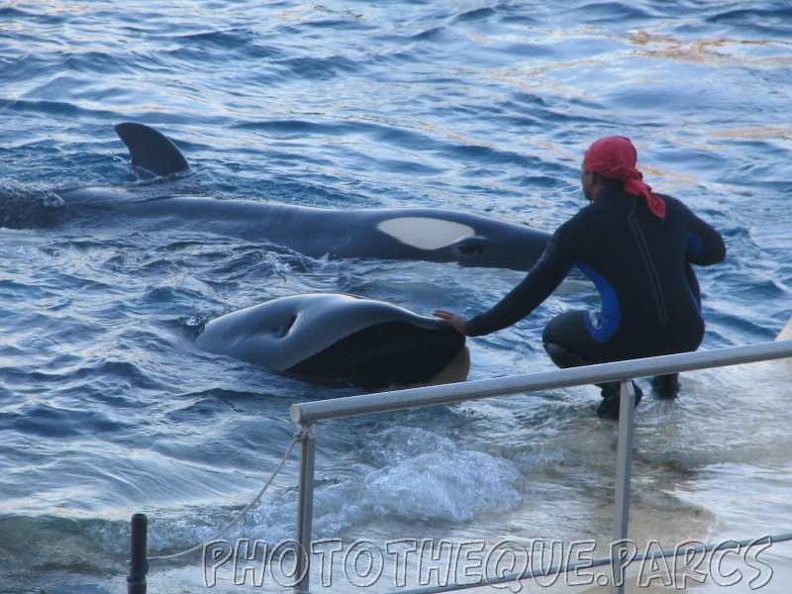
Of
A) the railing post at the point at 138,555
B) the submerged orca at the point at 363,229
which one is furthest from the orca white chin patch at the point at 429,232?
the railing post at the point at 138,555

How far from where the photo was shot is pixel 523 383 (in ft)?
10.3

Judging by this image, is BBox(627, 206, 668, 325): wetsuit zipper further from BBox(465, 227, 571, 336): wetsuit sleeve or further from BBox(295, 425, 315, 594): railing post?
BBox(295, 425, 315, 594): railing post

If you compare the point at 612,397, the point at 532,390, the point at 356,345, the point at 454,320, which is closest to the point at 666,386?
the point at 612,397

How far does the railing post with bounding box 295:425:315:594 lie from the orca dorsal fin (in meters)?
7.93

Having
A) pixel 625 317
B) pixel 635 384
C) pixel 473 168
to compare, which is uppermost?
pixel 635 384

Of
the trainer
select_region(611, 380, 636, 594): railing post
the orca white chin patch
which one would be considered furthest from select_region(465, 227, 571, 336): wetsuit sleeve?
the orca white chin patch

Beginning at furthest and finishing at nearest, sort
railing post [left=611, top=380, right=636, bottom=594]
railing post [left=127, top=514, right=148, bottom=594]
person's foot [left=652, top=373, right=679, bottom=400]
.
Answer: person's foot [left=652, top=373, right=679, bottom=400]
railing post [left=611, top=380, right=636, bottom=594]
railing post [left=127, top=514, right=148, bottom=594]

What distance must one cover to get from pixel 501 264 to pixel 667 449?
4948mm

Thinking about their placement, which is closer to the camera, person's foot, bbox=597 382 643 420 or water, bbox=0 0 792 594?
person's foot, bbox=597 382 643 420

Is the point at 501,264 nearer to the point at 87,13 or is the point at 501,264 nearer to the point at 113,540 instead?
the point at 113,540

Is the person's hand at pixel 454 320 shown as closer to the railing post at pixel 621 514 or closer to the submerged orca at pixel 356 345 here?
the submerged orca at pixel 356 345

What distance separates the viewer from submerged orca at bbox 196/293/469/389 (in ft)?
20.9

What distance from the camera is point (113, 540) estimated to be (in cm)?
493

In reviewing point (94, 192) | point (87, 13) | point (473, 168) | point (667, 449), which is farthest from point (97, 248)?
point (87, 13)
